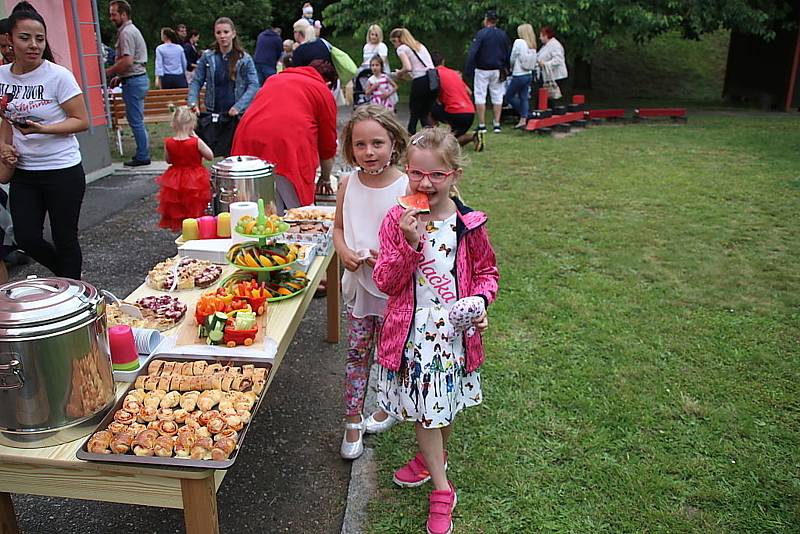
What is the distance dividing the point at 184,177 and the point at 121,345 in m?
2.95

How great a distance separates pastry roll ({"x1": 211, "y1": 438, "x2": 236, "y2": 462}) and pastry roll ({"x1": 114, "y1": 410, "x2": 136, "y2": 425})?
29 cm

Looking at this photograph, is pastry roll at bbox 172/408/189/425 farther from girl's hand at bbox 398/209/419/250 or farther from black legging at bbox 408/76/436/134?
black legging at bbox 408/76/436/134

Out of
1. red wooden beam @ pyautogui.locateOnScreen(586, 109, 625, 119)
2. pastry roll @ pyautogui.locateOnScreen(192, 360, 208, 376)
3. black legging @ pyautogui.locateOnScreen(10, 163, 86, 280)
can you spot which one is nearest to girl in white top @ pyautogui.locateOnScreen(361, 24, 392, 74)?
red wooden beam @ pyautogui.locateOnScreen(586, 109, 625, 119)

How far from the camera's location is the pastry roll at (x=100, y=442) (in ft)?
6.04

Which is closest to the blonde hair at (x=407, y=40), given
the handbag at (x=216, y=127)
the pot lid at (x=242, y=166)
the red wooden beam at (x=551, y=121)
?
the red wooden beam at (x=551, y=121)

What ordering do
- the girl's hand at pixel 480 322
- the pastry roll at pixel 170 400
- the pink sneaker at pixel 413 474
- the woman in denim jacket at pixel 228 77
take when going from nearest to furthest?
the pastry roll at pixel 170 400 < the girl's hand at pixel 480 322 < the pink sneaker at pixel 413 474 < the woman in denim jacket at pixel 228 77

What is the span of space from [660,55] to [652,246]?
60.6ft

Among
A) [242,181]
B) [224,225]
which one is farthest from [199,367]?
[242,181]

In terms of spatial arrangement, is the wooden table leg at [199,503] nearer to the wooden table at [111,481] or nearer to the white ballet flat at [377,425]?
the wooden table at [111,481]

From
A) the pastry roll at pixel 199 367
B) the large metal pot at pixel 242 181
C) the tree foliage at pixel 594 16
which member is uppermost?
the tree foliage at pixel 594 16

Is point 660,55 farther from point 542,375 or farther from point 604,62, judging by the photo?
point 542,375

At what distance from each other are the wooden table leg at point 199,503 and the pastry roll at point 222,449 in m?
0.06

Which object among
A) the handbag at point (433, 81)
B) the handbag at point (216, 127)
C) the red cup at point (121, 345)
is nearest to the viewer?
the red cup at point (121, 345)

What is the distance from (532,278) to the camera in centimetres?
539
